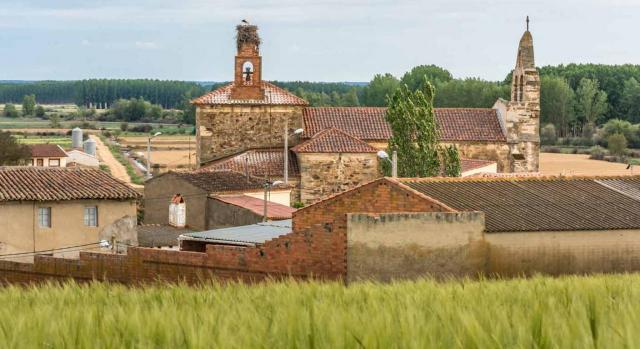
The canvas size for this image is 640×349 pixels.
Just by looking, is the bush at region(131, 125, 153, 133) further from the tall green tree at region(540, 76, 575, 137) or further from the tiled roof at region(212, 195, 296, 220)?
the tiled roof at region(212, 195, 296, 220)

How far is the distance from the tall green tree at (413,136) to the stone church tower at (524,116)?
5735mm

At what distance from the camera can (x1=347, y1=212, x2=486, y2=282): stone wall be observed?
23109mm

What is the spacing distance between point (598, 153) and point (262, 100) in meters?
53.8

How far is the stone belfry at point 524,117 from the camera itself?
57.1 m

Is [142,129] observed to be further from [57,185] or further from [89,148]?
[57,185]

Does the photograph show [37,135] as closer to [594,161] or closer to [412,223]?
[594,161]

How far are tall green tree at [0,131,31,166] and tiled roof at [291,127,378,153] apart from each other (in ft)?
72.4

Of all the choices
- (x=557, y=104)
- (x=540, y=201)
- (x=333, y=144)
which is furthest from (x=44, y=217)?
(x=557, y=104)

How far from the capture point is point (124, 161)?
354 ft

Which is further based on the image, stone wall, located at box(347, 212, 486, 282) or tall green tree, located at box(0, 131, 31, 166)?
tall green tree, located at box(0, 131, 31, 166)

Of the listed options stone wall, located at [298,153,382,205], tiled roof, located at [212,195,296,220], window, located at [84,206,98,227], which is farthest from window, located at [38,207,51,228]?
stone wall, located at [298,153,382,205]

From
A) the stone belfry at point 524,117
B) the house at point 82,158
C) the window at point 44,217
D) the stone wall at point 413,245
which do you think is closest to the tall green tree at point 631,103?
the house at point 82,158

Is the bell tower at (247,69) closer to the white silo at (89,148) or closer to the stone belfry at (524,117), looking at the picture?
the stone belfry at (524,117)

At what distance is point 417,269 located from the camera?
23359mm
